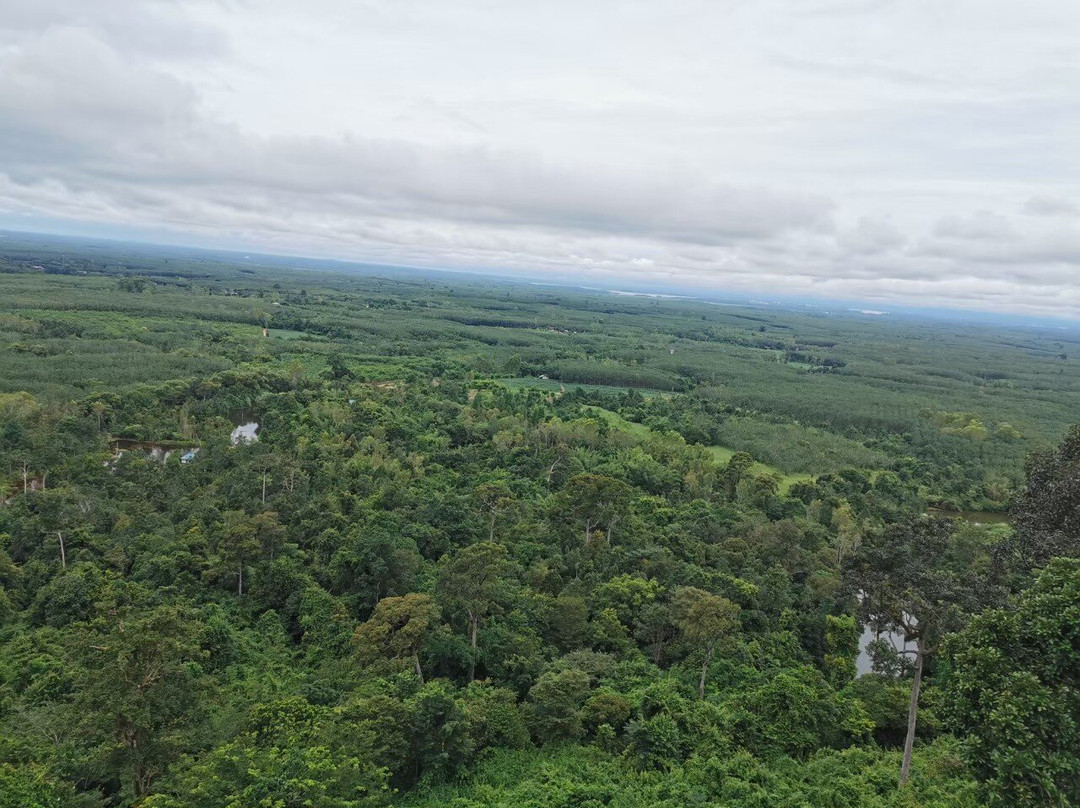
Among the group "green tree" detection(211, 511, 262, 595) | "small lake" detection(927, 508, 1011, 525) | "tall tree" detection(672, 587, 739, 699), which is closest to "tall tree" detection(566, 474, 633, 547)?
"tall tree" detection(672, 587, 739, 699)

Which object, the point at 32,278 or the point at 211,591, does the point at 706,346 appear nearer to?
the point at 211,591

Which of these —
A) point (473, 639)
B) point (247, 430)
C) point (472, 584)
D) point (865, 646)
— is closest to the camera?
point (472, 584)

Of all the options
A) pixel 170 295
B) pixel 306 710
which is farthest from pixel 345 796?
pixel 170 295

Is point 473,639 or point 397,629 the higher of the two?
point 397,629

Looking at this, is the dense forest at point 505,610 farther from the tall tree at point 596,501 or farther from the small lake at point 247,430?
the small lake at point 247,430

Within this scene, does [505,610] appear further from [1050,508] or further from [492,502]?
[1050,508]

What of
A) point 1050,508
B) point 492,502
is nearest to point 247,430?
point 492,502

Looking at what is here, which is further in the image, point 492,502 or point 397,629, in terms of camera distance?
point 492,502
